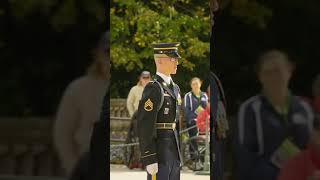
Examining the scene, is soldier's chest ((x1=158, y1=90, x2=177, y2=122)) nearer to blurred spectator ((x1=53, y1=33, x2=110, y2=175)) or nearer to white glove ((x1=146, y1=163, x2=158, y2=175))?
white glove ((x1=146, y1=163, x2=158, y2=175))

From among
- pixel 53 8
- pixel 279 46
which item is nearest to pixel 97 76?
pixel 53 8

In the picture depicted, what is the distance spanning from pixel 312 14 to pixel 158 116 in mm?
1789

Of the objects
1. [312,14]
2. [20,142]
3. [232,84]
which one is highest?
[312,14]

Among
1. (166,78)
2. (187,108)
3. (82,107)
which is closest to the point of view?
(82,107)

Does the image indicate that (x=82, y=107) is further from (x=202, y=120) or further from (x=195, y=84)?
(x=202, y=120)

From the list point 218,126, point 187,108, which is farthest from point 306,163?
point 187,108

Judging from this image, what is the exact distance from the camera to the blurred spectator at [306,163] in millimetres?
3293

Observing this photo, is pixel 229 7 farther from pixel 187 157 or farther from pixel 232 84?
pixel 187 157

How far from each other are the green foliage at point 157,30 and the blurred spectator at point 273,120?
167 cm

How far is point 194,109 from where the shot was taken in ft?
18.9

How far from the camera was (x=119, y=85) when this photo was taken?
18.7 ft

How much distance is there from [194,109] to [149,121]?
1053mm

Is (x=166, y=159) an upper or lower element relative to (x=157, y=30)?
lower

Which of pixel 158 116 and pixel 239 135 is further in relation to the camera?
pixel 158 116
